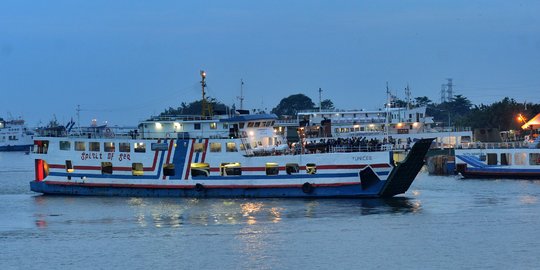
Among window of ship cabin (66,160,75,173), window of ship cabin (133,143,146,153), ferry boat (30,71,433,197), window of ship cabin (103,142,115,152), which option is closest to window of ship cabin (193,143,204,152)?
ferry boat (30,71,433,197)

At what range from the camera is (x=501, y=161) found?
240ft

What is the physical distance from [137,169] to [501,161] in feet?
99.7

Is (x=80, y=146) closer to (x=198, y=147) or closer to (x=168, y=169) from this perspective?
(x=168, y=169)

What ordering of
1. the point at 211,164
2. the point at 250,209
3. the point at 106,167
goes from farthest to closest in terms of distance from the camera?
the point at 106,167 < the point at 211,164 < the point at 250,209

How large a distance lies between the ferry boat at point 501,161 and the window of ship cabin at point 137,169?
28402mm

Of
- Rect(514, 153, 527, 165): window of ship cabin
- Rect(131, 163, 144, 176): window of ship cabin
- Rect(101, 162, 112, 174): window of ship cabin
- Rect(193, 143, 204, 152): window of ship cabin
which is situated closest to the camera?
Rect(193, 143, 204, 152): window of ship cabin

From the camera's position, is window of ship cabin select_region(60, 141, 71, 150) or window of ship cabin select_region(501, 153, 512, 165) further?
window of ship cabin select_region(501, 153, 512, 165)

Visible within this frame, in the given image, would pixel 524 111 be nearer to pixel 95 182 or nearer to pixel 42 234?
pixel 95 182

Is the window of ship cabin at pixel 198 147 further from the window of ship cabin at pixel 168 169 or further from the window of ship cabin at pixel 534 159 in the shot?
the window of ship cabin at pixel 534 159

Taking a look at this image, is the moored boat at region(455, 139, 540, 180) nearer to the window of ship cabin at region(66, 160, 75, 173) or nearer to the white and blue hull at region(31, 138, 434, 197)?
the white and blue hull at region(31, 138, 434, 197)

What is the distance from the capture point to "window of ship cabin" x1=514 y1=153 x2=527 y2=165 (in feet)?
237

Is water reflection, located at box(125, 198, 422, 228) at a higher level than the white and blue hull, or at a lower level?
lower

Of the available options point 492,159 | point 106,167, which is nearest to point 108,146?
point 106,167

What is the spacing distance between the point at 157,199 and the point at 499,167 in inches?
1144
